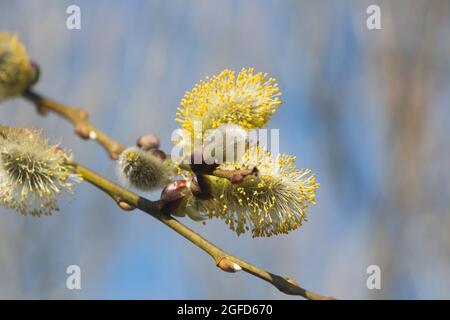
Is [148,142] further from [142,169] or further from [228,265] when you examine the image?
[228,265]

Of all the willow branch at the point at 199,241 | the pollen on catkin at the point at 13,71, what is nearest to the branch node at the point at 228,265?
the willow branch at the point at 199,241

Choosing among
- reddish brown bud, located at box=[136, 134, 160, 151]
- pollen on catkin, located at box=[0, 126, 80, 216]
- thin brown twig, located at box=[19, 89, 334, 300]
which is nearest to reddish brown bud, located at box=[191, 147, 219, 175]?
thin brown twig, located at box=[19, 89, 334, 300]

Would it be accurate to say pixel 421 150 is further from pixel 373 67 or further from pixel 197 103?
pixel 197 103

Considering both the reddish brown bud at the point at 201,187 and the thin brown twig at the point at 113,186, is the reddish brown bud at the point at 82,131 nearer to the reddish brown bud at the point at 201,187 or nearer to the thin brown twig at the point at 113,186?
the thin brown twig at the point at 113,186

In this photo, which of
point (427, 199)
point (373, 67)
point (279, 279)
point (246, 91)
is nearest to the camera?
point (279, 279)

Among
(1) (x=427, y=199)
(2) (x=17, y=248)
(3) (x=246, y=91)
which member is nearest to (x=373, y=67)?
(1) (x=427, y=199)

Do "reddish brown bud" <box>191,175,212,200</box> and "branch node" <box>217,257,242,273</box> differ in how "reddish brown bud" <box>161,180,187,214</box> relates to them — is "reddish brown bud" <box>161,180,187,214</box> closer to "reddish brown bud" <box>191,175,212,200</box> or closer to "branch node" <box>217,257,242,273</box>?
"reddish brown bud" <box>191,175,212,200</box>
